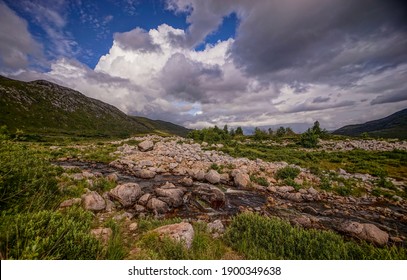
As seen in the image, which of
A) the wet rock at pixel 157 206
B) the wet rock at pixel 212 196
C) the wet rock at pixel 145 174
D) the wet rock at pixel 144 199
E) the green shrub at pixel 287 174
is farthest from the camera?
the green shrub at pixel 287 174

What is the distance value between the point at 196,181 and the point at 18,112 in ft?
474

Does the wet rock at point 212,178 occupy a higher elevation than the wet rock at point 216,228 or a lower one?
higher

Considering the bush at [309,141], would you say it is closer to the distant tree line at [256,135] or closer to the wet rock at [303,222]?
the distant tree line at [256,135]

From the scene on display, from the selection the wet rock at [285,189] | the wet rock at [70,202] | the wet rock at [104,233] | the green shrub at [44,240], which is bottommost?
the wet rock at [285,189]

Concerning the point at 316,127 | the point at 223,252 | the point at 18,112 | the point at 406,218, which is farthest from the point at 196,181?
the point at 18,112

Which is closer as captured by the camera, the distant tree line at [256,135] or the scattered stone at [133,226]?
the scattered stone at [133,226]

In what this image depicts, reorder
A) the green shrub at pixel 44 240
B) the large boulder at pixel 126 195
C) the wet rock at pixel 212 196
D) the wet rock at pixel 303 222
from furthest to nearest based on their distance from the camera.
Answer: the wet rock at pixel 212 196, the large boulder at pixel 126 195, the wet rock at pixel 303 222, the green shrub at pixel 44 240

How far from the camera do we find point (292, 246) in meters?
5.30

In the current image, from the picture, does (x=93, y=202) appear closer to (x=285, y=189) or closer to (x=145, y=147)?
(x=285, y=189)

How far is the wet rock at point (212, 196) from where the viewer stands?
420 inches

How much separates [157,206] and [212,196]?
11.1 feet

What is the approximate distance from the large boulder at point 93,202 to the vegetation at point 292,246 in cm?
570

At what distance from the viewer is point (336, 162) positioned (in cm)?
2358

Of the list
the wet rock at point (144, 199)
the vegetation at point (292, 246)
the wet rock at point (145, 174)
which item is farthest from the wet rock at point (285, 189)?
the wet rock at point (145, 174)
